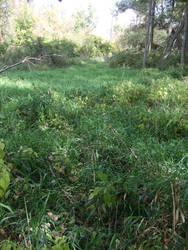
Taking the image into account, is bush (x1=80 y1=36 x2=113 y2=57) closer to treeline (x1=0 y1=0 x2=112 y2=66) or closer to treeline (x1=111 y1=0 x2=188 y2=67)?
treeline (x1=0 y1=0 x2=112 y2=66)

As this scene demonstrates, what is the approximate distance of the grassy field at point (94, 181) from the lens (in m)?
1.52

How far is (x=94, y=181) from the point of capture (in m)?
1.95

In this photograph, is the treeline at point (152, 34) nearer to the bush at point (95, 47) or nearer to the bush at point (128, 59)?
the bush at point (128, 59)

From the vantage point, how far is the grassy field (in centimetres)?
152

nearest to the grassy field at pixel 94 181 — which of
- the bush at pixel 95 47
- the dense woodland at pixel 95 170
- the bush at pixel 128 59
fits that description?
the dense woodland at pixel 95 170

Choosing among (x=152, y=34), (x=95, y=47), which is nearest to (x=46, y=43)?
(x=152, y=34)

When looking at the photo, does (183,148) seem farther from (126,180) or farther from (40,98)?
(40,98)

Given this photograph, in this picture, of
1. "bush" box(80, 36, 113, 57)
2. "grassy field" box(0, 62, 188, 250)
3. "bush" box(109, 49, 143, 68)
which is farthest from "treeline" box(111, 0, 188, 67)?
"grassy field" box(0, 62, 188, 250)

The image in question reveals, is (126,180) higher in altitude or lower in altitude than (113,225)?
higher

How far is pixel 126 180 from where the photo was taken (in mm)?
1879

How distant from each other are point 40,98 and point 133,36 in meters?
15.6

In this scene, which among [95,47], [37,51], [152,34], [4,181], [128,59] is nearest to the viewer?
[4,181]

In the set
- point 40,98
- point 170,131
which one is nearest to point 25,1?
point 40,98

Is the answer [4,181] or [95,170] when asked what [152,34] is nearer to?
[95,170]
